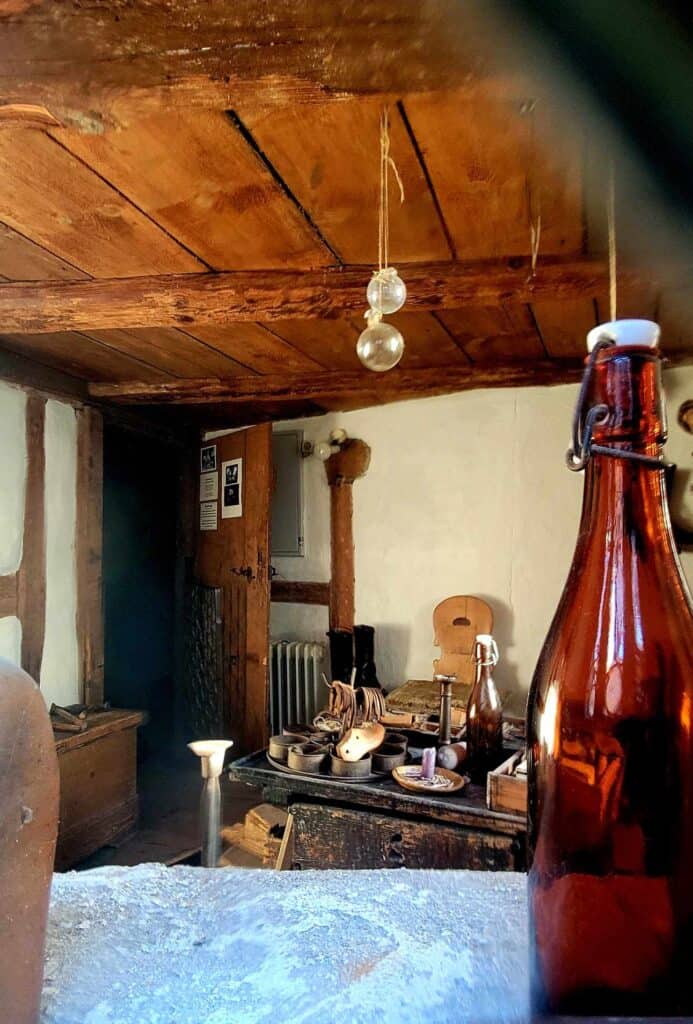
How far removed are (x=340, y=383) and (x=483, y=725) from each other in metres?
1.86

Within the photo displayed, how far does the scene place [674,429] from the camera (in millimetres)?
3096

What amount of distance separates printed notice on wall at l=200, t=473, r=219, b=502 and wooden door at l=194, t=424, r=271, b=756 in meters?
0.02

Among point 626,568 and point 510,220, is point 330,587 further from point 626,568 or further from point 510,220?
point 626,568

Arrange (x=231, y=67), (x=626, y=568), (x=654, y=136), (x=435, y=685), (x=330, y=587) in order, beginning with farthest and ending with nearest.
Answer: (x=330, y=587) < (x=435, y=685) < (x=654, y=136) < (x=231, y=67) < (x=626, y=568)

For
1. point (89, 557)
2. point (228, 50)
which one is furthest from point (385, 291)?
point (89, 557)

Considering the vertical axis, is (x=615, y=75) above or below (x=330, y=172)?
below

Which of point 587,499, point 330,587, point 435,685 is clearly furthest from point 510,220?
point 330,587

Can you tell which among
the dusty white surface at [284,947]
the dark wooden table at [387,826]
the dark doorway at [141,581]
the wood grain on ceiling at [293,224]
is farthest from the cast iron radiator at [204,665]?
the dusty white surface at [284,947]

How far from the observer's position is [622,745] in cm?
32

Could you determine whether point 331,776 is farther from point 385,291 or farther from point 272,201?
point 272,201

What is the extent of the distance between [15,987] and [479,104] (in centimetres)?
137

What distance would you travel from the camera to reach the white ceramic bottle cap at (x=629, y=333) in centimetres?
32

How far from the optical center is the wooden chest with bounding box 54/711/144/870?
2.86 m

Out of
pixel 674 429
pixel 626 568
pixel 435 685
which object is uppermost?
pixel 674 429
